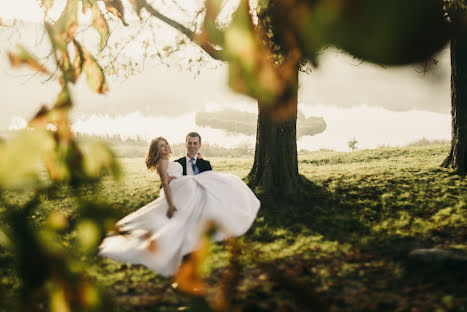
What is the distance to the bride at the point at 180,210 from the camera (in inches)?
201

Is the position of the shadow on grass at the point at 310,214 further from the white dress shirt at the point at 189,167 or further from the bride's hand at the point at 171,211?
the bride's hand at the point at 171,211

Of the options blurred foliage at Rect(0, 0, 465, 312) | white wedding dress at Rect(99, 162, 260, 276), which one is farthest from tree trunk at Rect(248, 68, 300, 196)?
blurred foliage at Rect(0, 0, 465, 312)

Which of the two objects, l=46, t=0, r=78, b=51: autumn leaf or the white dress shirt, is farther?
the white dress shirt

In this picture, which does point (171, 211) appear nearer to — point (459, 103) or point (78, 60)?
point (78, 60)

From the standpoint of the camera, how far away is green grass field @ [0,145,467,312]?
449 cm

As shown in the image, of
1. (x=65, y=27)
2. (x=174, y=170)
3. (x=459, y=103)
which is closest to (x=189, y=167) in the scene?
(x=174, y=170)

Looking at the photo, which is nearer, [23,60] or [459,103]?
[23,60]

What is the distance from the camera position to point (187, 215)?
5.55 m

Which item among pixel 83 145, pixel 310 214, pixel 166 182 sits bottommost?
pixel 310 214

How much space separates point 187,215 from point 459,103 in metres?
9.09

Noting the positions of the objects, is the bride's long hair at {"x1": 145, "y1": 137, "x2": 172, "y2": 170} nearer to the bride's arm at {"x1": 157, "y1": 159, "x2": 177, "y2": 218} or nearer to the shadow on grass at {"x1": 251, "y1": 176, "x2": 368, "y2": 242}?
the bride's arm at {"x1": 157, "y1": 159, "x2": 177, "y2": 218}

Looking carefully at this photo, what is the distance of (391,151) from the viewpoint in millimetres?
Result: 18547

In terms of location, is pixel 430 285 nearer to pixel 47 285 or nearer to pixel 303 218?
pixel 303 218

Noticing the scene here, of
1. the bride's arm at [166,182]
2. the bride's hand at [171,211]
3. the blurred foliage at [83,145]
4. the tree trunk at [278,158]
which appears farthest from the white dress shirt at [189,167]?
the blurred foliage at [83,145]
